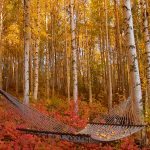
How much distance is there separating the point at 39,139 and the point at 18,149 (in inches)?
38.5

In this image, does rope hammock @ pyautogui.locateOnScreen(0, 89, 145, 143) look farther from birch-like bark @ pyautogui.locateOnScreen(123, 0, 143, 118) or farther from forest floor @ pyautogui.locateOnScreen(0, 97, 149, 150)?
forest floor @ pyautogui.locateOnScreen(0, 97, 149, 150)

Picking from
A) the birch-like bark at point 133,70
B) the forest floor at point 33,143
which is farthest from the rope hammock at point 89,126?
the forest floor at point 33,143

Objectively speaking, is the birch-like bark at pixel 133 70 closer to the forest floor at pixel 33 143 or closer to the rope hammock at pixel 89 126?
the rope hammock at pixel 89 126

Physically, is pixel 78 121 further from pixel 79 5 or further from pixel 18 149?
pixel 79 5

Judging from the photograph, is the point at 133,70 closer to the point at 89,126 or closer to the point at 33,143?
the point at 89,126

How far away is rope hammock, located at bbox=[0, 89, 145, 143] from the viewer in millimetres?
7141

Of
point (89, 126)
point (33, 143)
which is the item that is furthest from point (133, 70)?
point (33, 143)

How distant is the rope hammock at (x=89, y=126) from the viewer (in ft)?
23.4

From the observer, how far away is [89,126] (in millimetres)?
8781

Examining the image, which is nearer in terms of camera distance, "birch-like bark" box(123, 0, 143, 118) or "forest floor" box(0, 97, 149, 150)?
"birch-like bark" box(123, 0, 143, 118)

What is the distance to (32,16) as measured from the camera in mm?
17375

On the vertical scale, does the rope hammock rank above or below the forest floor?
above

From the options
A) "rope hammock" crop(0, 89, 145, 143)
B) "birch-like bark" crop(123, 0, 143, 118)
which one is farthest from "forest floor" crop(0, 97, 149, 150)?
"birch-like bark" crop(123, 0, 143, 118)

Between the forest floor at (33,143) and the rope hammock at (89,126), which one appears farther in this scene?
the forest floor at (33,143)
